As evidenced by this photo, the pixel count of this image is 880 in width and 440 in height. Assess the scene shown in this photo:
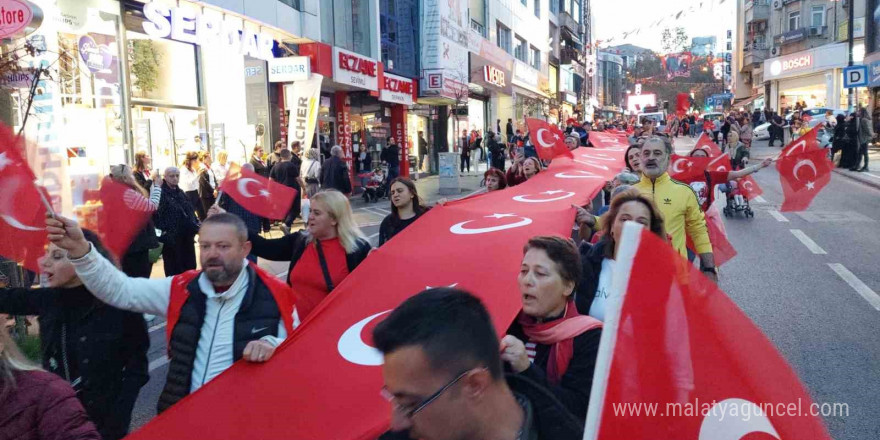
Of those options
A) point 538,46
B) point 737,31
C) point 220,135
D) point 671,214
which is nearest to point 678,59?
point 737,31

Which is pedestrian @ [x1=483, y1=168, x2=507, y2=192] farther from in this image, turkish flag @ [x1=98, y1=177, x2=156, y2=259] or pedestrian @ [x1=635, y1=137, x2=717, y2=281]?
turkish flag @ [x1=98, y1=177, x2=156, y2=259]

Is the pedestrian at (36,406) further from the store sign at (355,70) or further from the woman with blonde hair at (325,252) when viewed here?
the store sign at (355,70)

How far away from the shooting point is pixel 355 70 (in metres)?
Result: 22.8

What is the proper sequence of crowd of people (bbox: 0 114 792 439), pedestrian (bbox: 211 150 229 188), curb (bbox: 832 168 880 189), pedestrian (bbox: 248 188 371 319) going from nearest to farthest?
1. crowd of people (bbox: 0 114 792 439)
2. pedestrian (bbox: 248 188 371 319)
3. pedestrian (bbox: 211 150 229 188)
4. curb (bbox: 832 168 880 189)

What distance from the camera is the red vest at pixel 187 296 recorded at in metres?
3.35

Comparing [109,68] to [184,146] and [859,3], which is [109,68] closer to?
[184,146]

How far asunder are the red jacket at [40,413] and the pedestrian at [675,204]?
4.36m

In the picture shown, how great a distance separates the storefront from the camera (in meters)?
46.9

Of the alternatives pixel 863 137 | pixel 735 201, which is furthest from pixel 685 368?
pixel 863 137

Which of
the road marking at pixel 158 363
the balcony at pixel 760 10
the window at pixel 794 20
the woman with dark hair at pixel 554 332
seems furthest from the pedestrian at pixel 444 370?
the balcony at pixel 760 10

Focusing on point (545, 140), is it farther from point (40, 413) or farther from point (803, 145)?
point (40, 413)

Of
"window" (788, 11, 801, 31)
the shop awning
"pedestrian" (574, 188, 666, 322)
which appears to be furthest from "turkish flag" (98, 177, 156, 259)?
the shop awning

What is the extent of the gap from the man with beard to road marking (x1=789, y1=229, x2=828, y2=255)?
33.6 feet

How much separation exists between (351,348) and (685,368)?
2.05 meters
